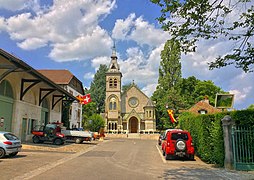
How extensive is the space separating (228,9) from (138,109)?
5929cm

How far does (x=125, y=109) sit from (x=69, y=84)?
2408 centimetres

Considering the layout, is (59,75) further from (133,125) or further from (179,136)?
(179,136)

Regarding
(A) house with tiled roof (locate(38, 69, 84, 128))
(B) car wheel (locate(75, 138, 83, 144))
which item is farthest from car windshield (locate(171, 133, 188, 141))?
(A) house with tiled roof (locate(38, 69, 84, 128))

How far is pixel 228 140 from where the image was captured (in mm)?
11859

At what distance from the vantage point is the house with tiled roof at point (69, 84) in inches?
1757

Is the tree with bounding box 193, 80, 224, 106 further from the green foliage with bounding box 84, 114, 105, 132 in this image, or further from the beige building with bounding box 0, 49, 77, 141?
the beige building with bounding box 0, 49, 77, 141

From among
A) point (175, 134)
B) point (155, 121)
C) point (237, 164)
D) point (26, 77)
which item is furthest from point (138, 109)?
point (237, 164)

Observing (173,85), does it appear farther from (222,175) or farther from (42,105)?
(222,175)

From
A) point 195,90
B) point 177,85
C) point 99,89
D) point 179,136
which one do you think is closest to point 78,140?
point 179,136

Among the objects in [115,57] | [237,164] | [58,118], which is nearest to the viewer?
[237,164]

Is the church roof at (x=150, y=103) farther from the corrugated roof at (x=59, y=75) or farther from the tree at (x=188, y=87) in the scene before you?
the corrugated roof at (x=59, y=75)

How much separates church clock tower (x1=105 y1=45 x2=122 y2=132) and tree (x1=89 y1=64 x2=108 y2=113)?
20.1 metres

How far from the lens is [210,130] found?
14.1 meters

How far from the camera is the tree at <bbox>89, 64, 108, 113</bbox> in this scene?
86.1 meters
